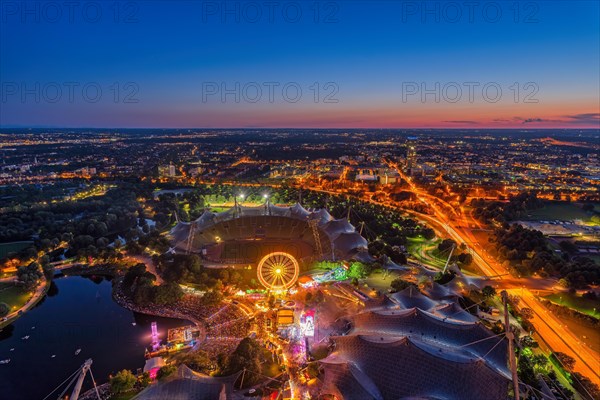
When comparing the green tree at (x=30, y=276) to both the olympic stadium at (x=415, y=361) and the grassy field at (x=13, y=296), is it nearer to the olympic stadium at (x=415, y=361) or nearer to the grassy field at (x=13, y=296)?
the grassy field at (x=13, y=296)

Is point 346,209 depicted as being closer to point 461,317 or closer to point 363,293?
point 363,293

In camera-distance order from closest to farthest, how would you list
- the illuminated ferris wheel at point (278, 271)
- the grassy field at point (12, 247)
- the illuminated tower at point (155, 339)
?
the illuminated tower at point (155, 339) < the illuminated ferris wheel at point (278, 271) < the grassy field at point (12, 247)

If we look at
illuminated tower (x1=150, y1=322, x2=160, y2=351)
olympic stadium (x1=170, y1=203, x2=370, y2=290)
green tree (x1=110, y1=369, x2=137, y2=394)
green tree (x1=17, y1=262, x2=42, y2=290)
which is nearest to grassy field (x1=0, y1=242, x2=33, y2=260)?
green tree (x1=17, y1=262, x2=42, y2=290)

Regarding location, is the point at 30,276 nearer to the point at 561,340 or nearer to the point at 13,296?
the point at 13,296

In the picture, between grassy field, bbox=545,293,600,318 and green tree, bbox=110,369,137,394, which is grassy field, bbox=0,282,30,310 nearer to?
green tree, bbox=110,369,137,394

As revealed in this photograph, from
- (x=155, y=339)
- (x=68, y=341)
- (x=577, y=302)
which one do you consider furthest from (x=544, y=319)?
(x=68, y=341)

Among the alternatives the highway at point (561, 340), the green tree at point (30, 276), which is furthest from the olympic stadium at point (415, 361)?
the green tree at point (30, 276)

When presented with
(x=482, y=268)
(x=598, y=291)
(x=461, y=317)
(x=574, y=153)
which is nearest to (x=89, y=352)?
(x=461, y=317)

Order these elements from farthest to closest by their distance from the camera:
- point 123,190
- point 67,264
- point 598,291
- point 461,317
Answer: point 123,190 → point 67,264 → point 598,291 → point 461,317
